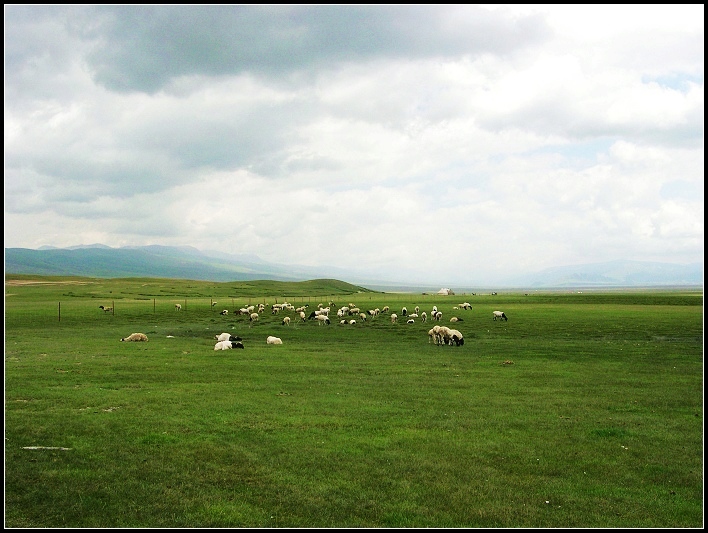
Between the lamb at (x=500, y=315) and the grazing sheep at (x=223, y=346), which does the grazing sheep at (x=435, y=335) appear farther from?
the lamb at (x=500, y=315)

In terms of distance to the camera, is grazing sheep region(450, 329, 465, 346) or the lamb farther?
the lamb

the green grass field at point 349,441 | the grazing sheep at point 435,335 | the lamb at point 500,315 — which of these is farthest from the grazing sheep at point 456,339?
the lamb at point 500,315

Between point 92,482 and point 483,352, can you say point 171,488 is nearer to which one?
point 92,482

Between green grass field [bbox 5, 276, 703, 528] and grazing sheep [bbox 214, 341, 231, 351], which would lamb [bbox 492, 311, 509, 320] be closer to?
green grass field [bbox 5, 276, 703, 528]

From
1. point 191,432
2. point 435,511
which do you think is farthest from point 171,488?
point 435,511

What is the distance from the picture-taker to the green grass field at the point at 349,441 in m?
9.27

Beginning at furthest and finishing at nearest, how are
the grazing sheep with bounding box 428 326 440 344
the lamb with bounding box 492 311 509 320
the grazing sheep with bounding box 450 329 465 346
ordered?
the lamb with bounding box 492 311 509 320 → the grazing sheep with bounding box 428 326 440 344 → the grazing sheep with bounding box 450 329 465 346

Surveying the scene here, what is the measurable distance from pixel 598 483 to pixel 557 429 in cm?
398

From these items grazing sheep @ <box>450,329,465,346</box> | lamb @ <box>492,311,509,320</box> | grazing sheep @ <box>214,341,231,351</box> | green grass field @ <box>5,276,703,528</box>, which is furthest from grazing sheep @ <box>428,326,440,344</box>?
lamb @ <box>492,311,509,320</box>

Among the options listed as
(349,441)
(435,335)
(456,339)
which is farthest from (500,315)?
(349,441)

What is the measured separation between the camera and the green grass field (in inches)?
365

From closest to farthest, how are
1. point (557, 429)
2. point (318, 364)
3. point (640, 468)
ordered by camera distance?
point (640, 468) → point (557, 429) → point (318, 364)

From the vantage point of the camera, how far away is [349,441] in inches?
517

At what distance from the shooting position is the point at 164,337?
134 feet
